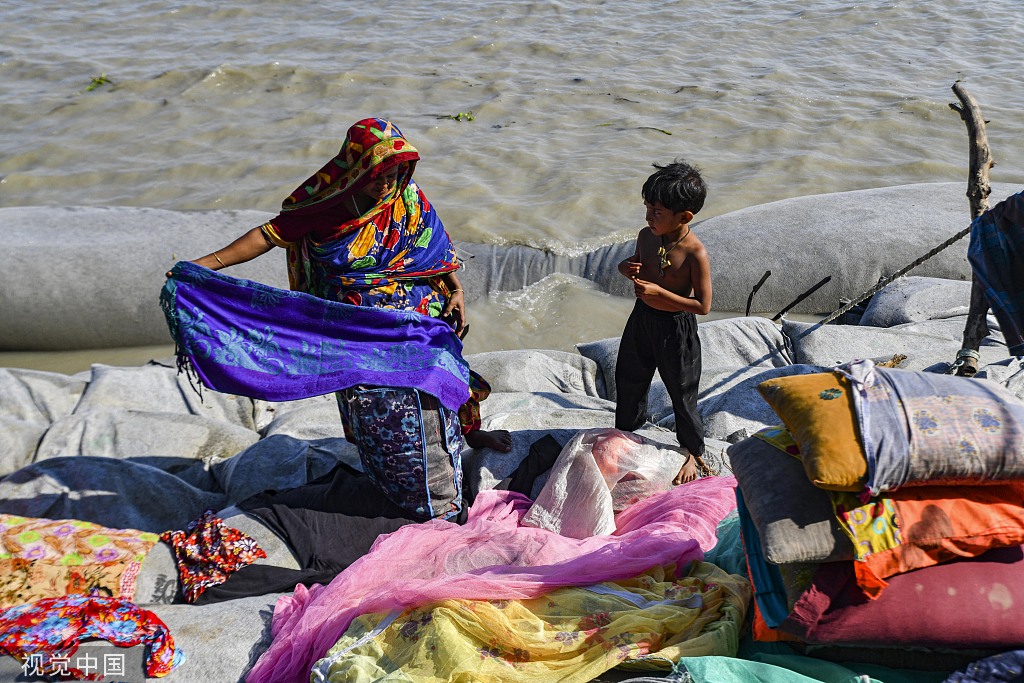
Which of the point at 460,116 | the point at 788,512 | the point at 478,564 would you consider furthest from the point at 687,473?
the point at 460,116

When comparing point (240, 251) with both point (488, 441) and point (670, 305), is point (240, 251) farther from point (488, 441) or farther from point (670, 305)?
point (670, 305)

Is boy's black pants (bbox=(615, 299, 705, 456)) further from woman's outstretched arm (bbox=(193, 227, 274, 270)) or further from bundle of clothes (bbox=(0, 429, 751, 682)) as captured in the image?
woman's outstretched arm (bbox=(193, 227, 274, 270))

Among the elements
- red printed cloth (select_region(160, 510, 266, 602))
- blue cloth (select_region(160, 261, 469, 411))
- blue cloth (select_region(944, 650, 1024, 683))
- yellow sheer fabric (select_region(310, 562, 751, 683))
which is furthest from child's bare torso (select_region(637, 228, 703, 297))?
red printed cloth (select_region(160, 510, 266, 602))

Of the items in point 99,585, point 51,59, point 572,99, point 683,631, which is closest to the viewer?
point 683,631

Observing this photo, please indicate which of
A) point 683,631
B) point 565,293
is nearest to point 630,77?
point 565,293

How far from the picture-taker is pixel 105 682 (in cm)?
209

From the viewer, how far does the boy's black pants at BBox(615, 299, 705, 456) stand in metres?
3.11

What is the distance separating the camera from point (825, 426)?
2006 millimetres

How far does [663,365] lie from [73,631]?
197cm

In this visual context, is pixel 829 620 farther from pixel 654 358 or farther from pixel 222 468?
pixel 222 468

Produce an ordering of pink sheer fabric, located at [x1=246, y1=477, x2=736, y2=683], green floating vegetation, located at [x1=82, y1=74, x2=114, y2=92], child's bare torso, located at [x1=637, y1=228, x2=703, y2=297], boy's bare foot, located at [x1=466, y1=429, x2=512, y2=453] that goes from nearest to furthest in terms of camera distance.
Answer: pink sheer fabric, located at [x1=246, y1=477, x2=736, y2=683] < child's bare torso, located at [x1=637, y1=228, x2=703, y2=297] < boy's bare foot, located at [x1=466, y1=429, x2=512, y2=453] < green floating vegetation, located at [x1=82, y1=74, x2=114, y2=92]

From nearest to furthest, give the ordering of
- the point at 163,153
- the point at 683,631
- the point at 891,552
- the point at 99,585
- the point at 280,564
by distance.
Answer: the point at 891,552 < the point at 683,631 < the point at 99,585 < the point at 280,564 < the point at 163,153

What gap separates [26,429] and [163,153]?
16.2 ft

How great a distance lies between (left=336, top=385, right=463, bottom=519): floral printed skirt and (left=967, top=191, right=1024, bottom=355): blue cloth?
1906mm
